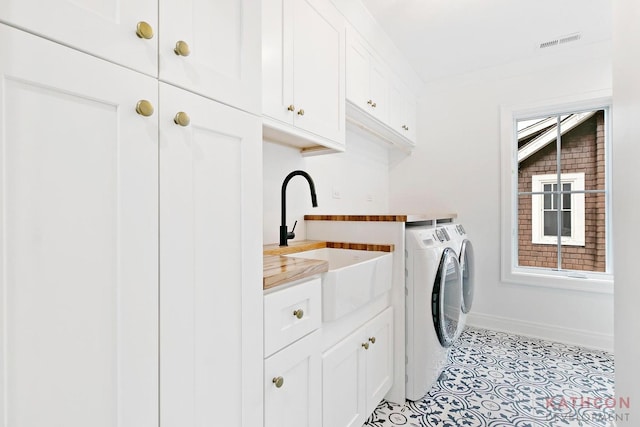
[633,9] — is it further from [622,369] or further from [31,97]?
[31,97]

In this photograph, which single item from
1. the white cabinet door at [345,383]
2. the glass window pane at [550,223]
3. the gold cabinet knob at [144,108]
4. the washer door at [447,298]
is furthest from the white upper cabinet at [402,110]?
the gold cabinet knob at [144,108]

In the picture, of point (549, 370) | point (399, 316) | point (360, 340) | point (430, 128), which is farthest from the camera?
point (430, 128)

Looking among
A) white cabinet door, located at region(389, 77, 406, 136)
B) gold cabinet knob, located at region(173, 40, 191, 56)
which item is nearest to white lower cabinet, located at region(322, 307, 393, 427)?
gold cabinet knob, located at region(173, 40, 191, 56)

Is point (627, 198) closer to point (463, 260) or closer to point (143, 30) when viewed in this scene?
point (463, 260)

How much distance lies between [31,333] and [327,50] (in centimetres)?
171

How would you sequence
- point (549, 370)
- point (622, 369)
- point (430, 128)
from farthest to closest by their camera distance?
1. point (430, 128)
2. point (549, 370)
3. point (622, 369)

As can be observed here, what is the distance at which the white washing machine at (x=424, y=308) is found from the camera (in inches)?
71.2

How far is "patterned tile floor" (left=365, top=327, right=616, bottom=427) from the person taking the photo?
1.69 meters

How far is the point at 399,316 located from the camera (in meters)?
1.85

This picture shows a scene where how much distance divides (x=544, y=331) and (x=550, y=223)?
0.98 metres

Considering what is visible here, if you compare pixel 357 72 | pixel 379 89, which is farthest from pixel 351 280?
pixel 379 89

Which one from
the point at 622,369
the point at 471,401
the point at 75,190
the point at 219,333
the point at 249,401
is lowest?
the point at 471,401

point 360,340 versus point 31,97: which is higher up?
point 31,97

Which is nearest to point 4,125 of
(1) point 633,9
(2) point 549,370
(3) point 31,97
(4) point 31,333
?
(3) point 31,97
